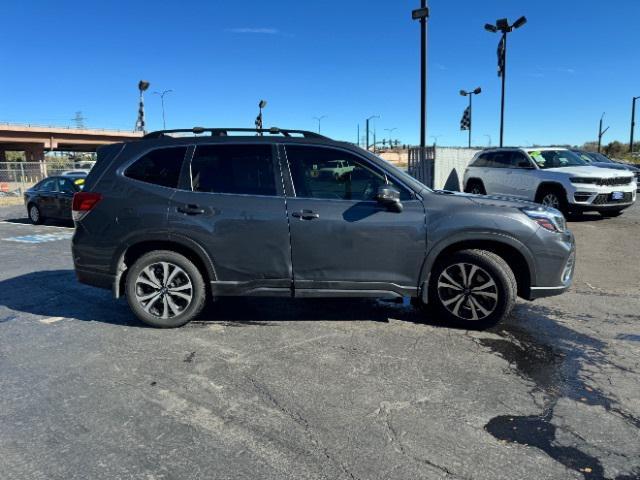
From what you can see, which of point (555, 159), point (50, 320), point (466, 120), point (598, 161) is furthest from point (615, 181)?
point (466, 120)

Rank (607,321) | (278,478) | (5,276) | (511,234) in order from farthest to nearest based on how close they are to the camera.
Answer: (5,276), (607,321), (511,234), (278,478)

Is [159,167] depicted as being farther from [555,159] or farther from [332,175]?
[555,159]

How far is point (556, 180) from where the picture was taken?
11.9 m

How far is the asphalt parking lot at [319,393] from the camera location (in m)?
2.69

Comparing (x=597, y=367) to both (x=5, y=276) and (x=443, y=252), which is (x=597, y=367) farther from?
(x=5, y=276)

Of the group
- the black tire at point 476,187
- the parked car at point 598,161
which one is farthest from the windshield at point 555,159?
the black tire at point 476,187

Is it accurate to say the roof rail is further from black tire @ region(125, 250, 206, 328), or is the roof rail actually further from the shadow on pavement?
the shadow on pavement

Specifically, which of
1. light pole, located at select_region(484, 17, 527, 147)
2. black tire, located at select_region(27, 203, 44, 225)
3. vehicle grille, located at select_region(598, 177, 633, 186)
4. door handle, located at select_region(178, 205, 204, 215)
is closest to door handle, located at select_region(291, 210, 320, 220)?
door handle, located at select_region(178, 205, 204, 215)

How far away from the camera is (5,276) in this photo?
718 cm

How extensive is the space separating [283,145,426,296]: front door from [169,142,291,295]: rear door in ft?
0.50

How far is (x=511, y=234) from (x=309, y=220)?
185 cm

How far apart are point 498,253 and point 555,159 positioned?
9.40 metres

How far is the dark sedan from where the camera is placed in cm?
1326

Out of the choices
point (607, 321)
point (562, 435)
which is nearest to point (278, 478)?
point (562, 435)
